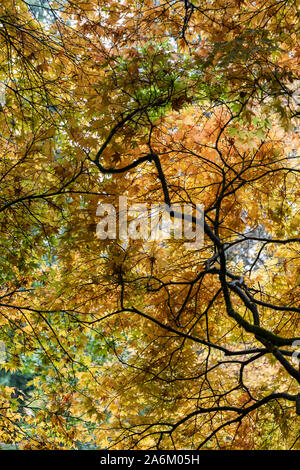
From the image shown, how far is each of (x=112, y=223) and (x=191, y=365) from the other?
1.40m

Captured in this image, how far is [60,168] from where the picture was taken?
277 cm

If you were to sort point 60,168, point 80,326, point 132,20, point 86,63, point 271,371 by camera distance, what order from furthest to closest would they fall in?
point 271,371 → point 80,326 → point 86,63 → point 132,20 → point 60,168

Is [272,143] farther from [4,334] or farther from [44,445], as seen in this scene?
[44,445]

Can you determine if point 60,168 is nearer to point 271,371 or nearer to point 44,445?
point 44,445

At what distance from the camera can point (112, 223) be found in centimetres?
293

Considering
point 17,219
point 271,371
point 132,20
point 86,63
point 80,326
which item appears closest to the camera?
point 132,20

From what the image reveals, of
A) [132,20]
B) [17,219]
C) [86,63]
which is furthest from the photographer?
[17,219]

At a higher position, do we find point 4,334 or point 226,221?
point 226,221
